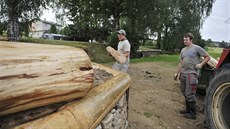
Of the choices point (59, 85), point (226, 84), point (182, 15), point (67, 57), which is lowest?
point (226, 84)

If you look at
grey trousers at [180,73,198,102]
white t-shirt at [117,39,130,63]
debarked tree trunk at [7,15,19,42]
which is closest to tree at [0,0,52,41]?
debarked tree trunk at [7,15,19,42]

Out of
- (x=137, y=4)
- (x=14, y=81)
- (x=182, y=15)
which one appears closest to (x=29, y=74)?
(x=14, y=81)

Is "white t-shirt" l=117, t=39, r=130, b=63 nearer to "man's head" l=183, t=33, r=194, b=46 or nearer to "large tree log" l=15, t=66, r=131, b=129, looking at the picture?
"man's head" l=183, t=33, r=194, b=46

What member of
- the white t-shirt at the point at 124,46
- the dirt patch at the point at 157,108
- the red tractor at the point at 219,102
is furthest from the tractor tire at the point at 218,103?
the white t-shirt at the point at 124,46

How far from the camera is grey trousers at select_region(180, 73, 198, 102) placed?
6133 mm

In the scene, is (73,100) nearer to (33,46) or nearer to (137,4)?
(33,46)

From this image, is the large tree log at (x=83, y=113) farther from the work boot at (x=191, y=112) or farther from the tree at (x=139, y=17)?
the tree at (x=139, y=17)

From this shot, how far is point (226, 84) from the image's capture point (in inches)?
184

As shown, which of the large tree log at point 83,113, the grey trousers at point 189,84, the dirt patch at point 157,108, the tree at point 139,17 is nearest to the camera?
the large tree log at point 83,113

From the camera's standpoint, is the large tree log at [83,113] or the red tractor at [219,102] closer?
the large tree log at [83,113]

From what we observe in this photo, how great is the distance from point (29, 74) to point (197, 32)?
2712cm

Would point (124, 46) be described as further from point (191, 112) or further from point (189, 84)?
point (191, 112)

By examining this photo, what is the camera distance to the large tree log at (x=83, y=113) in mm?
2256

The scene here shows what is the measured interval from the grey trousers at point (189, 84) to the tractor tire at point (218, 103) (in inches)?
43.5
